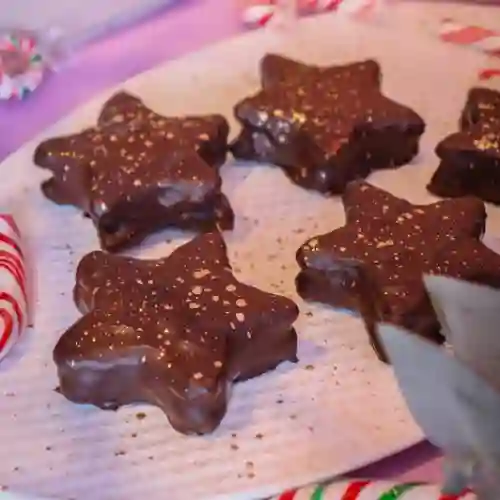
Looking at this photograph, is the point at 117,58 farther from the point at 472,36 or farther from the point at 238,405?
the point at 238,405

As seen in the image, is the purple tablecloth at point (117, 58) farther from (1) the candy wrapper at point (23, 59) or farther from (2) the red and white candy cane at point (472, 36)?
(2) the red and white candy cane at point (472, 36)

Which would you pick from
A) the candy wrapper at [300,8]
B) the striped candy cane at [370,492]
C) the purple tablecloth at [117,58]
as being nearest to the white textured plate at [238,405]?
the striped candy cane at [370,492]

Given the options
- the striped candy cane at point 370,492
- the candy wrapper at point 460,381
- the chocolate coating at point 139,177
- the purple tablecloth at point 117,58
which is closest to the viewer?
the candy wrapper at point 460,381

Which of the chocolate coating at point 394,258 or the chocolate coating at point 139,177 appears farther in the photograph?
the chocolate coating at point 139,177

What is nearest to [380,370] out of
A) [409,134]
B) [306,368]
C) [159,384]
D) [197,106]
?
[306,368]

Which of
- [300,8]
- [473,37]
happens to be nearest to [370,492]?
[473,37]
